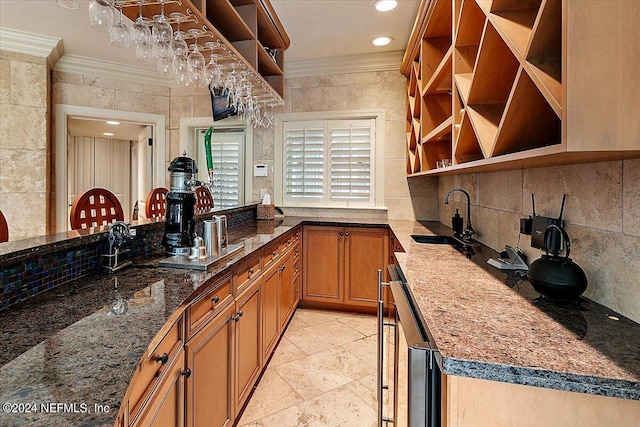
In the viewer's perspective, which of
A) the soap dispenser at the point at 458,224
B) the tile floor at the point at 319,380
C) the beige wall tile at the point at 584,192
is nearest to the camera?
the beige wall tile at the point at 584,192

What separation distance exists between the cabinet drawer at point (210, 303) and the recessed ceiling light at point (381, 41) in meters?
2.82

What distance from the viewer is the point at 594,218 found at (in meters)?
1.10

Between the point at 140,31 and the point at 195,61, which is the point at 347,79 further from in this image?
the point at 140,31

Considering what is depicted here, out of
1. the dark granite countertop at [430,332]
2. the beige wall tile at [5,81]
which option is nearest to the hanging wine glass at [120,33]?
the dark granite countertop at [430,332]

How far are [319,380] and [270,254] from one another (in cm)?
92

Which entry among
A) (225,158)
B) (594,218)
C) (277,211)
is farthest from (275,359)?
(225,158)

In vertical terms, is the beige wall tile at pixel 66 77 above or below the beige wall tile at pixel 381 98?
above

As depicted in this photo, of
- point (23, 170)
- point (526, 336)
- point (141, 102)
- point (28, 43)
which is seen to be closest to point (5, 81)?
point (28, 43)

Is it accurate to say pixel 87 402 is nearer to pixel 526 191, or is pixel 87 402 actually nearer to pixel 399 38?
pixel 526 191

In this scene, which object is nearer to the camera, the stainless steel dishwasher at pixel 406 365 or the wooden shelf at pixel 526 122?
the stainless steel dishwasher at pixel 406 365

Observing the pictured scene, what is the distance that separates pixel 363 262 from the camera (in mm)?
3363

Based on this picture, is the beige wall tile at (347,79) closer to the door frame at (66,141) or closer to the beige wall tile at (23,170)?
the door frame at (66,141)

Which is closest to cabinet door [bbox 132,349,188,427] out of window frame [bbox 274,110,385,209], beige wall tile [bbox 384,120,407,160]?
window frame [bbox 274,110,385,209]

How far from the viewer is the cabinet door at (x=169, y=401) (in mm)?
905
